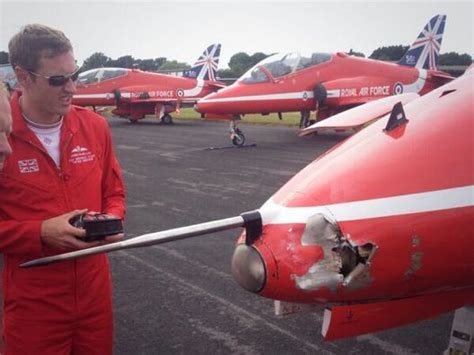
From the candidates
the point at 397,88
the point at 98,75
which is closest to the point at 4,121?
the point at 397,88

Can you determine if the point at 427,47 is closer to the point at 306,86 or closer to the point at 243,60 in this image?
the point at 306,86

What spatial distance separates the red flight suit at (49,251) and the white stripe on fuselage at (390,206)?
881 mm

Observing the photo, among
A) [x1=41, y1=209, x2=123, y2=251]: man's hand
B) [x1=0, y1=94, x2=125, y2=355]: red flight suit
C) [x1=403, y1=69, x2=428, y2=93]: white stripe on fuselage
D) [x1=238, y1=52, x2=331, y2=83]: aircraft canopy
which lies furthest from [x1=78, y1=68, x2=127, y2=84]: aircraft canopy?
[x1=41, y1=209, x2=123, y2=251]: man's hand

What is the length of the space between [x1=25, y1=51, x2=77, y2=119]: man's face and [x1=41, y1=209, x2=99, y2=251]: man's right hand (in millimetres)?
455

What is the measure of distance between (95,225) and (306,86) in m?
12.3

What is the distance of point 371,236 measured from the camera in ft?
5.57

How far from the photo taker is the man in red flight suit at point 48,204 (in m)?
1.85

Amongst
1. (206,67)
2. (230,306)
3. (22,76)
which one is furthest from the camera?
(206,67)

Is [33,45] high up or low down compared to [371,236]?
up

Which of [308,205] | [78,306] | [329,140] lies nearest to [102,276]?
[78,306]

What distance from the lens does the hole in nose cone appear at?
175 centimetres

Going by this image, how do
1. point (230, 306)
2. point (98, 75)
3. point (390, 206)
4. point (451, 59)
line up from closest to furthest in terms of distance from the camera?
point (390, 206) → point (230, 306) → point (98, 75) → point (451, 59)

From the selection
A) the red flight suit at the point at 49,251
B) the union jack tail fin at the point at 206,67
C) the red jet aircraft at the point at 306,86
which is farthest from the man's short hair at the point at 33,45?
the union jack tail fin at the point at 206,67

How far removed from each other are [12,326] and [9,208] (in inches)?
20.5
